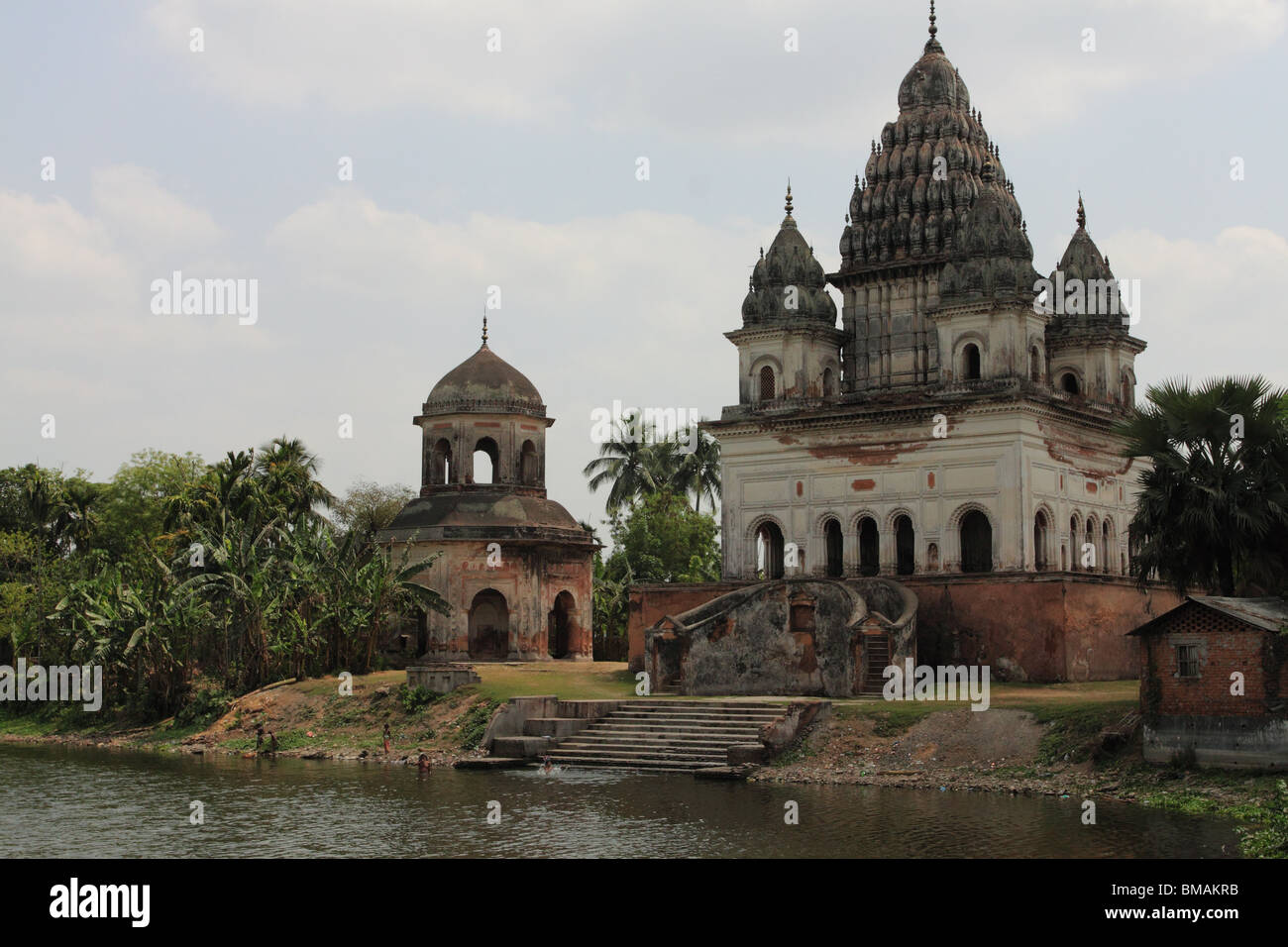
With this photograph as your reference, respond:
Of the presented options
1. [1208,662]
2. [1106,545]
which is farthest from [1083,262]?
[1208,662]

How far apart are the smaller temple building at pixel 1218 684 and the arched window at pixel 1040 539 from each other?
12.5m

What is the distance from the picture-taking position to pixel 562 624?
51188 millimetres

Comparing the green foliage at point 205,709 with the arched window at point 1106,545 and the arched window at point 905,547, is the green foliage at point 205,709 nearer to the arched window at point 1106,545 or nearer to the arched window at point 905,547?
the arched window at point 905,547

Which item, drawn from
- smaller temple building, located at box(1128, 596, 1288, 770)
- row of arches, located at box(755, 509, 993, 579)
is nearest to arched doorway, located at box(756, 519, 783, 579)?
row of arches, located at box(755, 509, 993, 579)

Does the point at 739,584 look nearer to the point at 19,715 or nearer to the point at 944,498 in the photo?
the point at 944,498

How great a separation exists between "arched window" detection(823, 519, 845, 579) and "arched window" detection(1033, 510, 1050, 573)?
516 centimetres

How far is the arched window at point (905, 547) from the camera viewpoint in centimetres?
4075

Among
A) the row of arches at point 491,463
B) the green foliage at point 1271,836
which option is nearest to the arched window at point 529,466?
the row of arches at point 491,463

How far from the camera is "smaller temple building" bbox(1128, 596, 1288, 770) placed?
81.8 feet

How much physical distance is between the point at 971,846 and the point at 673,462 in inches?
1848

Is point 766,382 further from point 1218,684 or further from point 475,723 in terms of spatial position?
point 1218,684

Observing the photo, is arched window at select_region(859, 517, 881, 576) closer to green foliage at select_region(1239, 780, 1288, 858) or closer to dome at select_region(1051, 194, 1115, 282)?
dome at select_region(1051, 194, 1115, 282)

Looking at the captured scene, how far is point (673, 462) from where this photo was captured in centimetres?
6744
